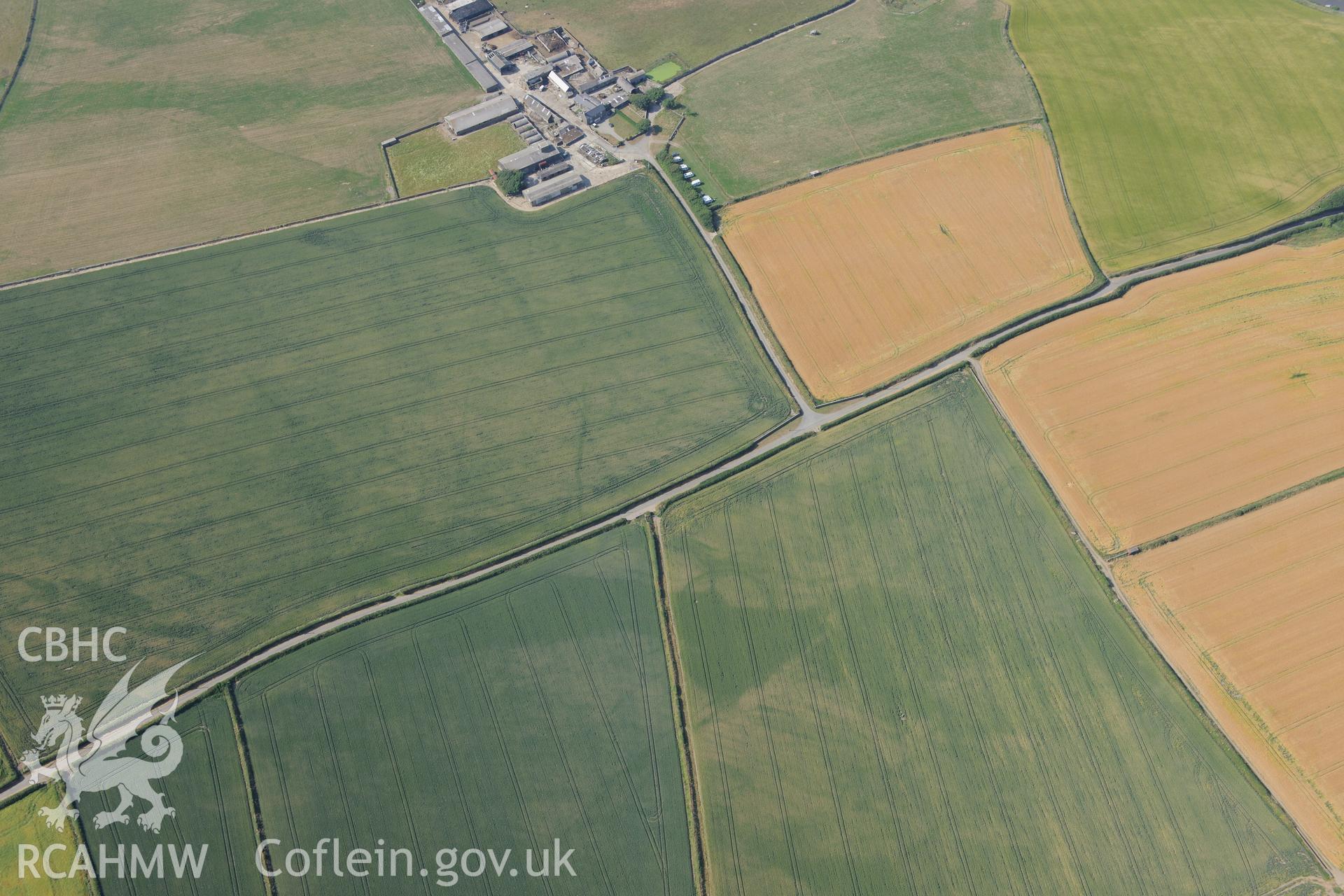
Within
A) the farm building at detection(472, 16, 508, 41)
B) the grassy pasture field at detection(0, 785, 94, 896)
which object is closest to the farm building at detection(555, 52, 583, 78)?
A: the farm building at detection(472, 16, 508, 41)

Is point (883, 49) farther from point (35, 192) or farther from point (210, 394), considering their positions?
point (35, 192)

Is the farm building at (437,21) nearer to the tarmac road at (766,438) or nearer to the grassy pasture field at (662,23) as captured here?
the grassy pasture field at (662,23)

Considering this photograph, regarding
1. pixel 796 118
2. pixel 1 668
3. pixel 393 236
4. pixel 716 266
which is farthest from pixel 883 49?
pixel 1 668

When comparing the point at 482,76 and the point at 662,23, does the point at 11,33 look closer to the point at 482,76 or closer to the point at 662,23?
the point at 482,76

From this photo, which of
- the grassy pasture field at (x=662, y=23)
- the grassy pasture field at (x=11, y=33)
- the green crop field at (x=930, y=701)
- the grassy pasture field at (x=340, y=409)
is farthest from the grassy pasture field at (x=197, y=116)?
the green crop field at (x=930, y=701)

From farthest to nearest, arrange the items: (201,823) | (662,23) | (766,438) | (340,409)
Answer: (662,23), (340,409), (766,438), (201,823)

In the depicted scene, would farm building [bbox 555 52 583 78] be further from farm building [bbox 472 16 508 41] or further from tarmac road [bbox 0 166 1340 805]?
tarmac road [bbox 0 166 1340 805]

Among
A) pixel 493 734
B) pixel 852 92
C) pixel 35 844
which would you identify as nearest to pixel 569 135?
pixel 852 92
